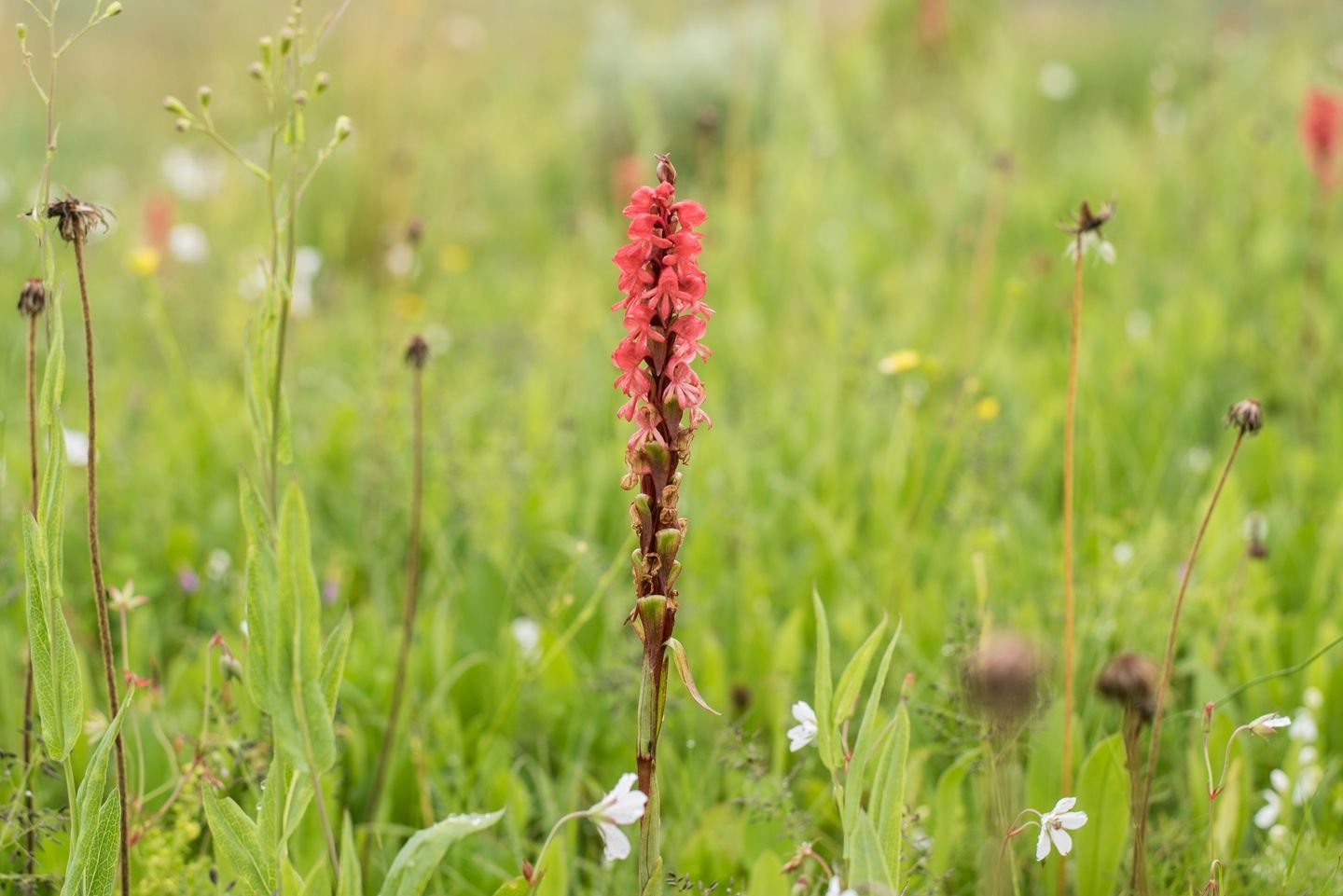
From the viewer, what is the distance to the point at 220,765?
1537 mm

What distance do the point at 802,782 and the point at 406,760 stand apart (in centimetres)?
59

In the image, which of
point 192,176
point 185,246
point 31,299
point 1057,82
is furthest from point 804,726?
point 1057,82

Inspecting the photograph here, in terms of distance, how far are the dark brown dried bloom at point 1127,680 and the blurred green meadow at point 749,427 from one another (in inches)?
7.4

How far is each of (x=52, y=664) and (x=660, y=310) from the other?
666 mm

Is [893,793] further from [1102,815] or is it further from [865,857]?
[1102,815]

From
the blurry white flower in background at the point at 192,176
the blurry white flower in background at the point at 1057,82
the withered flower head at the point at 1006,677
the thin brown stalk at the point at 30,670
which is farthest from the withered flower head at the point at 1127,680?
the blurry white flower in background at the point at 1057,82

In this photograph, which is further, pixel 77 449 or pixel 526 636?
pixel 77 449

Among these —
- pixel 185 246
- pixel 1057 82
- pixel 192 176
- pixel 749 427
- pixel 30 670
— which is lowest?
pixel 30 670

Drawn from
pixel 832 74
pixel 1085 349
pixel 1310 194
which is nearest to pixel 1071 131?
pixel 832 74

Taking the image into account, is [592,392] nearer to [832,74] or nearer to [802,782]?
[802,782]

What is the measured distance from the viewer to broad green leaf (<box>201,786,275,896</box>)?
1120 millimetres

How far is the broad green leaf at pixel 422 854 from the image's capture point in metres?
1.05

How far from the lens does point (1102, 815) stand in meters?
1.49

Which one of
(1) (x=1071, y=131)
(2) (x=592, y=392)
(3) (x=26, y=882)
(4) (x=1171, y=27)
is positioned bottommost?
(3) (x=26, y=882)
